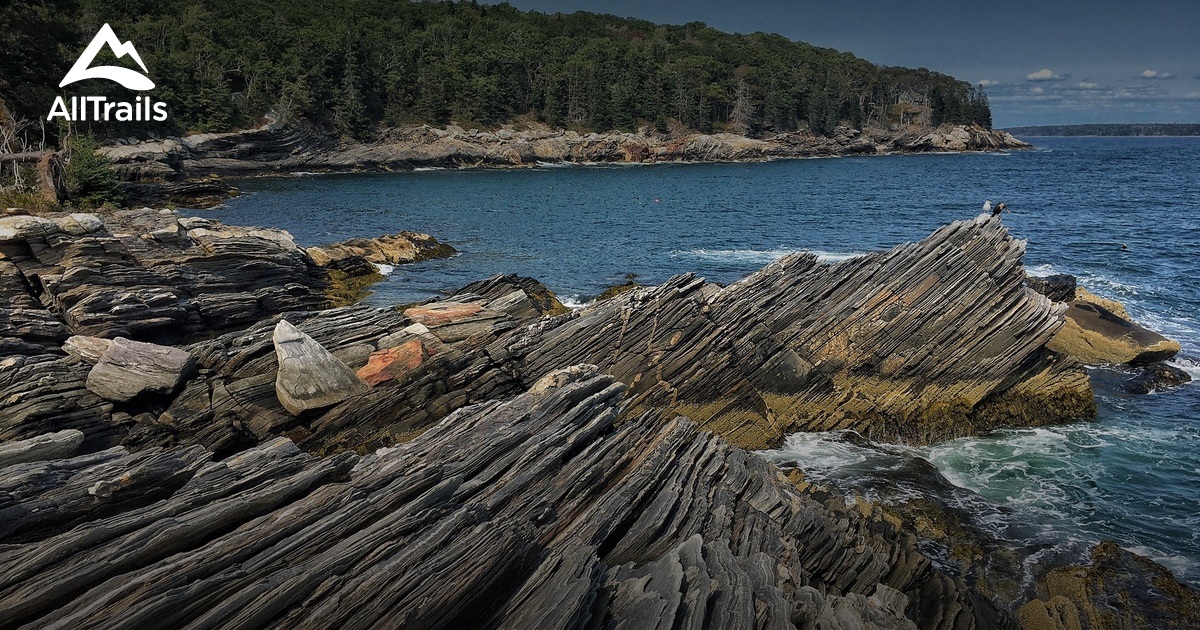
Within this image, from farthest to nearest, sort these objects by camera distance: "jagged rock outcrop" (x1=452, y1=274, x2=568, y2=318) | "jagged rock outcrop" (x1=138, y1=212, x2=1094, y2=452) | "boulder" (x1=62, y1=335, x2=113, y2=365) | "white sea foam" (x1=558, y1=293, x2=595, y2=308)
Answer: "white sea foam" (x1=558, y1=293, x2=595, y2=308) < "jagged rock outcrop" (x1=452, y1=274, x2=568, y2=318) < "jagged rock outcrop" (x1=138, y1=212, x2=1094, y2=452) < "boulder" (x1=62, y1=335, x2=113, y2=365)

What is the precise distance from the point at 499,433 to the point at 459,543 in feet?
8.38

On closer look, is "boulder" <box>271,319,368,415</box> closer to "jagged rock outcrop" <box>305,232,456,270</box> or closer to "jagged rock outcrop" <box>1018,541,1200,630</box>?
"jagged rock outcrop" <box>1018,541,1200,630</box>

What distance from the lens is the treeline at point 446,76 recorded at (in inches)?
4395

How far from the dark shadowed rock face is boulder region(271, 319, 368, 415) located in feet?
18.9

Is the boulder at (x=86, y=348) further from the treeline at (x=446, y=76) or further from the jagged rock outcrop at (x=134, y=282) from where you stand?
the treeline at (x=446, y=76)

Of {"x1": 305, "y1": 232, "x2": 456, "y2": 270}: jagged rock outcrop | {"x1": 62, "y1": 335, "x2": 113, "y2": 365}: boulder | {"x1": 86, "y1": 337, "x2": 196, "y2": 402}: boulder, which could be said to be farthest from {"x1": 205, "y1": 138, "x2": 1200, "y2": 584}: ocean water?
{"x1": 86, "y1": 337, "x2": 196, "y2": 402}: boulder

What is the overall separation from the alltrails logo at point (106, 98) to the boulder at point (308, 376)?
160 ft

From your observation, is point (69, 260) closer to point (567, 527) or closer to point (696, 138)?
point (567, 527)

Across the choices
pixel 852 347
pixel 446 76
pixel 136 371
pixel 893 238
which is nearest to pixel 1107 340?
pixel 852 347

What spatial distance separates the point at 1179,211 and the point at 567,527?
71.0 m

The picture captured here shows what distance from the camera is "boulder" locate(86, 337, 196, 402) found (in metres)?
14.3

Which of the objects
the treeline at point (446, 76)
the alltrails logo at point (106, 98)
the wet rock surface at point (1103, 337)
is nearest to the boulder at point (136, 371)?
the wet rock surface at point (1103, 337)

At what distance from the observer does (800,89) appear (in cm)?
16325

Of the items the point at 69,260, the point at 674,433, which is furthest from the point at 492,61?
the point at 674,433
